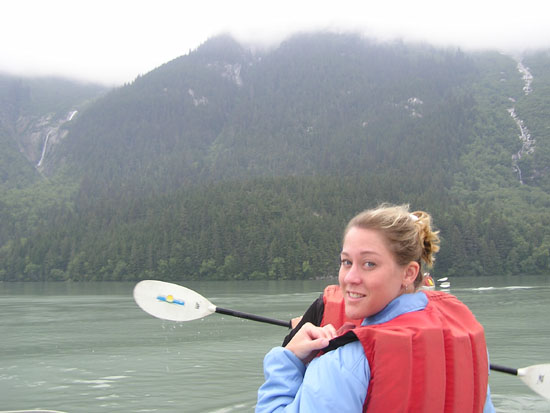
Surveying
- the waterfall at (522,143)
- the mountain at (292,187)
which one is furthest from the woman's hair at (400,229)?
the waterfall at (522,143)

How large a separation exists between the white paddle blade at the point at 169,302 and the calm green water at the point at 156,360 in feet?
21.2

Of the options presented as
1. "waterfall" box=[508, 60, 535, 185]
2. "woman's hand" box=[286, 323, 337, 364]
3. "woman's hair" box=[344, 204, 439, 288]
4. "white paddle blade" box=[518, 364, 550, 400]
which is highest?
"waterfall" box=[508, 60, 535, 185]

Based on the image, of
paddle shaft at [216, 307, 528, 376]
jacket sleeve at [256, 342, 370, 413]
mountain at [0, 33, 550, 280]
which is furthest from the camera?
mountain at [0, 33, 550, 280]

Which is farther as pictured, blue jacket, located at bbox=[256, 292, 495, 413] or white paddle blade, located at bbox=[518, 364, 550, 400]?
white paddle blade, located at bbox=[518, 364, 550, 400]

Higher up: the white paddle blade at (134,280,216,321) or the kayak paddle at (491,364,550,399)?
the white paddle blade at (134,280,216,321)

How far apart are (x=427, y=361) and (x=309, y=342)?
1.54ft

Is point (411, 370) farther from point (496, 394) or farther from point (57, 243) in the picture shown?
point (57, 243)

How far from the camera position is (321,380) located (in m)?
2.11

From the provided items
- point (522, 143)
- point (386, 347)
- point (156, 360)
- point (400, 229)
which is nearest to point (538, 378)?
point (400, 229)

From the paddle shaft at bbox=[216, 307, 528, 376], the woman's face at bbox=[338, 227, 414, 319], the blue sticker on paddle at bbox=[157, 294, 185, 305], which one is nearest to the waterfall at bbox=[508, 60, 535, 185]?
the paddle shaft at bbox=[216, 307, 528, 376]

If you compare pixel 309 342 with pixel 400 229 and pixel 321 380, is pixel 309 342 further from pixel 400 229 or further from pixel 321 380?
pixel 400 229

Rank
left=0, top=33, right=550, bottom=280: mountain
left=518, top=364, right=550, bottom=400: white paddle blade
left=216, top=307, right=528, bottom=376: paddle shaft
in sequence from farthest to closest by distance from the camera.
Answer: left=0, top=33, right=550, bottom=280: mountain → left=216, top=307, right=528, bottom=376: paddle shaft → left=518, top=364, right=550, bottom=400: white paddle blade

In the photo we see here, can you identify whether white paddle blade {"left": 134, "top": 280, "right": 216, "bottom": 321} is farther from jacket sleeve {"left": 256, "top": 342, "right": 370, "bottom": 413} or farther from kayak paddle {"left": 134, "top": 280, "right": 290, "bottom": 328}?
jacket sleeve {"left": 256, "top": 342, "right": 370, "bottom": 413}

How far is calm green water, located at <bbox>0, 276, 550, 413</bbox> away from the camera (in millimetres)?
11258
